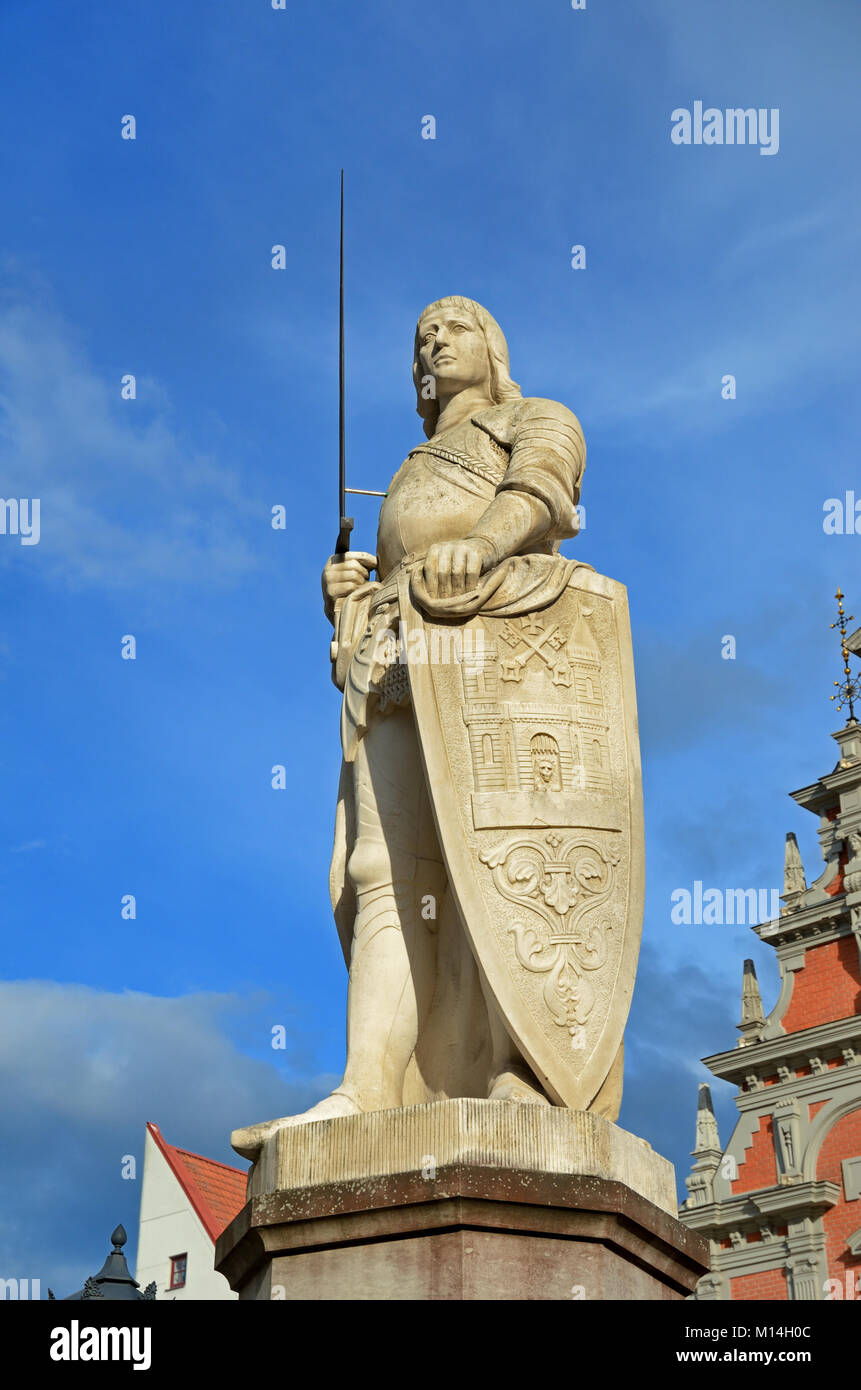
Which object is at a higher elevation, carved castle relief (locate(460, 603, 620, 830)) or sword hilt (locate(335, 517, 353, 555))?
sword hilt (locate(335, 517, 353, 555))

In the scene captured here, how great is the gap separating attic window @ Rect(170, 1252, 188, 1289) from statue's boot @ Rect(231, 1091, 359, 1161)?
2066cm

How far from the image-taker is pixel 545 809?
6414mm

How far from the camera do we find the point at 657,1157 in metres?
6.24

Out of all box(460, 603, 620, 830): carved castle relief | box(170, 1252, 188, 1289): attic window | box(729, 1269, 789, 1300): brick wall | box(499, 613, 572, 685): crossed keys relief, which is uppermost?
box(499, 613, 572, 685): crossed keys relief

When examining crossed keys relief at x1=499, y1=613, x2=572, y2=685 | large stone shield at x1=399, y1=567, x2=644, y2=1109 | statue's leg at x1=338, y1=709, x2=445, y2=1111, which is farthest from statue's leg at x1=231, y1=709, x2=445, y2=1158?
crossed keys relief at x1=499, y1=613, x2=572, y2=685

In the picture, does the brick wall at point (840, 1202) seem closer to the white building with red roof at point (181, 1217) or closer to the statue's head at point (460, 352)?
the white building with red roof at point (181, 1217)

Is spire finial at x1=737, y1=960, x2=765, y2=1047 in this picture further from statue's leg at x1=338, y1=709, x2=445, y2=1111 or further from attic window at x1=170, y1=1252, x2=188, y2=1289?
statue's leg at x1=338, y1=709, x2=445, y2=1111

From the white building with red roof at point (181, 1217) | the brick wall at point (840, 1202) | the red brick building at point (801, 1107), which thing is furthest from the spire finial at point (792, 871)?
the white building with red roof at point (181, 1217)

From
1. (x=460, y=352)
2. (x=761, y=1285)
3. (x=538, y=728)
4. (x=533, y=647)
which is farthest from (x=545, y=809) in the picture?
→ (x=761, y=1285)

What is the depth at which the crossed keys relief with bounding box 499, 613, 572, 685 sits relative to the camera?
6.64 meters

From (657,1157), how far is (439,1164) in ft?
3.49

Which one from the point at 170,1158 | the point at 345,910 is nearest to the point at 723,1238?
the point at 170,1158
